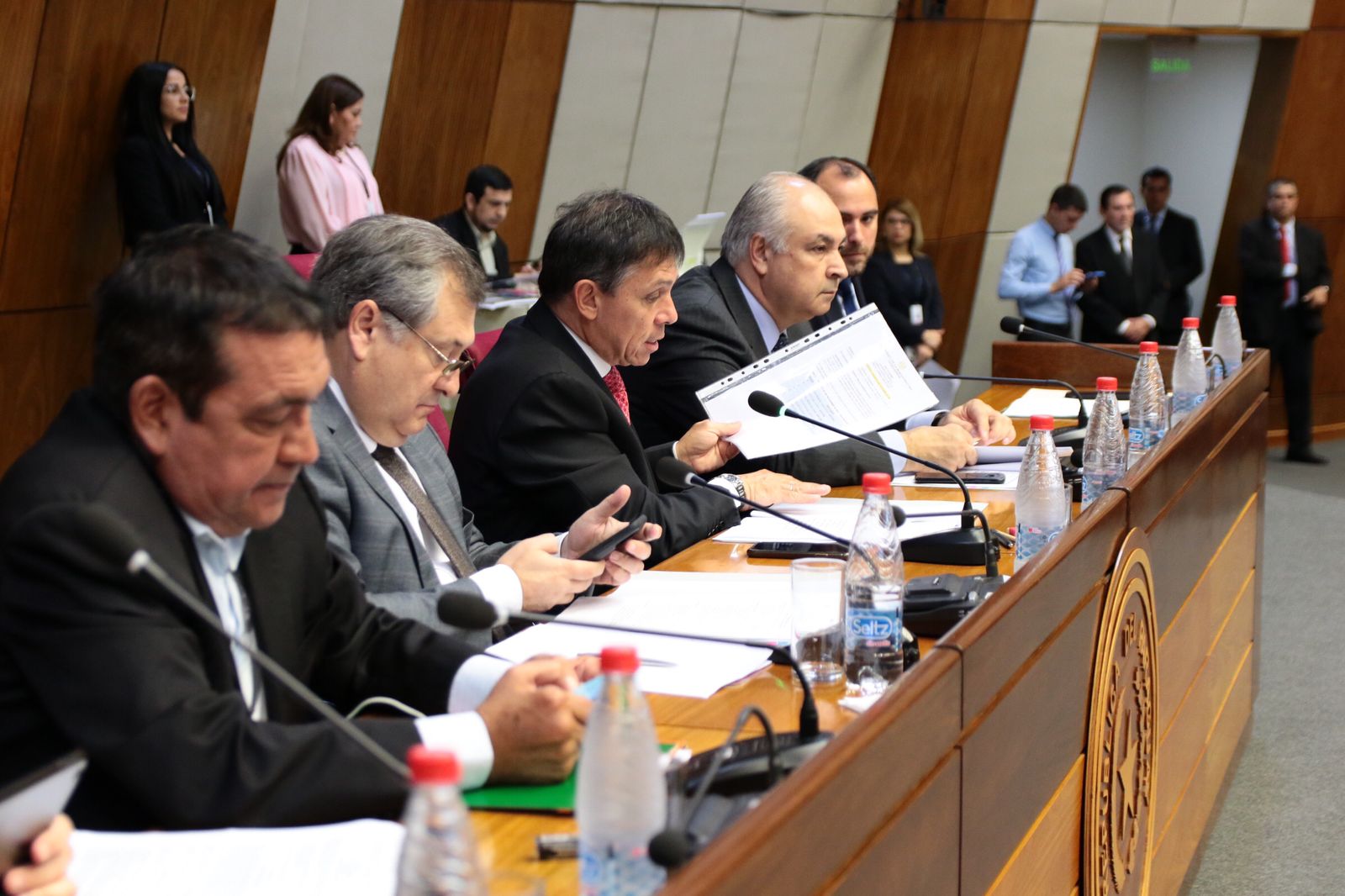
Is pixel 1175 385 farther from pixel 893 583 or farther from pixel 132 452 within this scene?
pixel 132 452

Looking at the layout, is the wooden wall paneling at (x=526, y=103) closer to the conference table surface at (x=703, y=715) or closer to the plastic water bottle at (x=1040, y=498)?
the conference table surface at (x=703, y=715)

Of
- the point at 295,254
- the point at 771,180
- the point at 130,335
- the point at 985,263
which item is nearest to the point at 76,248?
the point at 295,254

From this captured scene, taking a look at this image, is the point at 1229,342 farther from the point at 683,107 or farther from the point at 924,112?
the point at 924,112

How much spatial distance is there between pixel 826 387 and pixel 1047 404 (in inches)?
55.9

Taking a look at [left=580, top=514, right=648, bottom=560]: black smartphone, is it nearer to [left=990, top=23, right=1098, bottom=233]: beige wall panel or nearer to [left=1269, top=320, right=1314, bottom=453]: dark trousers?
[left=1269, top=320, right=1314, bottom=453]: dark trousers

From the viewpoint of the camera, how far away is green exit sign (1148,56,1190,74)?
1034 centimetres

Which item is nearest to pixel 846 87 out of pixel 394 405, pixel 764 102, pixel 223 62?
pixel 764 102

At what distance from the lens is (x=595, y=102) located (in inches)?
285

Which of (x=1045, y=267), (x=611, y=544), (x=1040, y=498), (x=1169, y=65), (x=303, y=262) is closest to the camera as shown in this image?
(x=611, y=544)

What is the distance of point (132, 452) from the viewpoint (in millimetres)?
1487

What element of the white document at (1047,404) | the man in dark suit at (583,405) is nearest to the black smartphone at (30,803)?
the man in dark suit at (583,405)

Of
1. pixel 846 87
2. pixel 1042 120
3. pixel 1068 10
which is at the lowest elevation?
pixel 846 87

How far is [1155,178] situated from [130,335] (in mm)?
8419

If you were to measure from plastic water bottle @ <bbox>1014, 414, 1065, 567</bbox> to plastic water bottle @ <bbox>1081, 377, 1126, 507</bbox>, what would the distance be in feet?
1.22
